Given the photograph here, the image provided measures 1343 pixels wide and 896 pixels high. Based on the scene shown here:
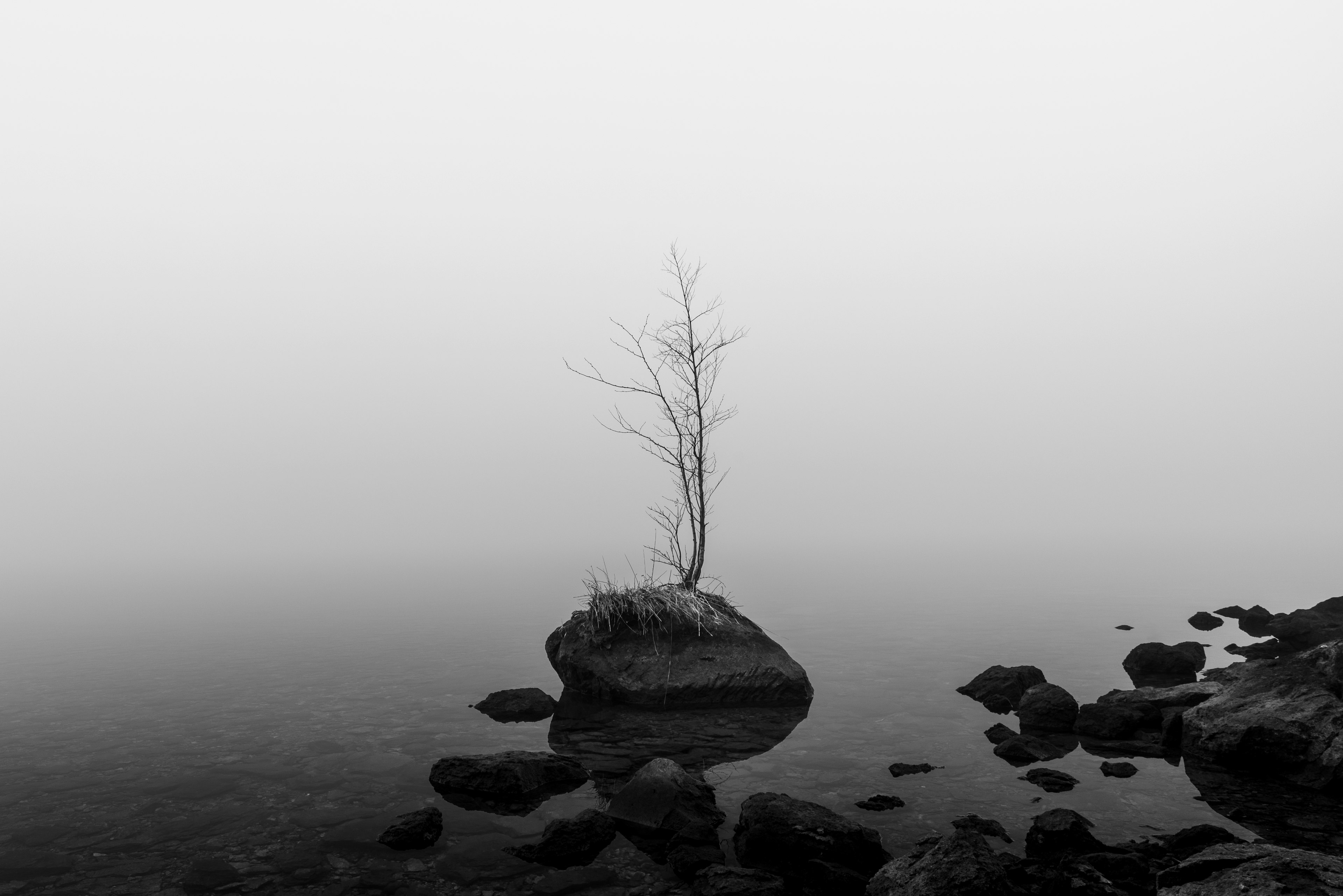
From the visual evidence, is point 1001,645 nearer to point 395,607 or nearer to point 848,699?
point 848,699

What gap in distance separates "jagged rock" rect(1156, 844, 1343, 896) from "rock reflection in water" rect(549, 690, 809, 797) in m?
6.66

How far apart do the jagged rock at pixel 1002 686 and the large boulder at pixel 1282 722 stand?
12.1ft

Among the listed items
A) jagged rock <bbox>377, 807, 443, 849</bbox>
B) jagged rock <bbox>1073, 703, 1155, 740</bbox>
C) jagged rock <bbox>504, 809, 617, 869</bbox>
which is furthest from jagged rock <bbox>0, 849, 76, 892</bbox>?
jagged rock <bbox>1073, 703, 1155, 740</bbox>

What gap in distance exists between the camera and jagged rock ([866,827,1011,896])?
6410 millimetres

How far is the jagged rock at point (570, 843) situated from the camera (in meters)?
8.00

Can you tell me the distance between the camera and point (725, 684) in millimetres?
16312

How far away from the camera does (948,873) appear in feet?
21.5

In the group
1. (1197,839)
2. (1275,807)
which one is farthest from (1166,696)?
(1197,839)

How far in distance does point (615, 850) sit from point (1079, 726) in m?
9.91

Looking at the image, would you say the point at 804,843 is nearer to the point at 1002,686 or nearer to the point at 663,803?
the point at 663,803

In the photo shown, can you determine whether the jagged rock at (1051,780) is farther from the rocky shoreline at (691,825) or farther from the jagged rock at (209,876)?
the jagged rock at (209,876)

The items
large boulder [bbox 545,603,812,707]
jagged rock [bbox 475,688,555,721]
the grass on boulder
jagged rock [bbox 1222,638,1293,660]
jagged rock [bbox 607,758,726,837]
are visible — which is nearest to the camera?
jagged rock [bbox 607,758,726,837]

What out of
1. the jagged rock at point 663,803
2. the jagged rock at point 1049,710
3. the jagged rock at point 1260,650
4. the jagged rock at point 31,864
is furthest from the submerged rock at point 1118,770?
the jagged rock at point 31,864

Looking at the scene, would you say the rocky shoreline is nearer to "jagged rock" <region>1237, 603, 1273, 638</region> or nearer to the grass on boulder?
the grass on boulder
